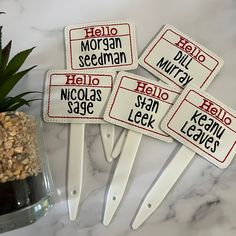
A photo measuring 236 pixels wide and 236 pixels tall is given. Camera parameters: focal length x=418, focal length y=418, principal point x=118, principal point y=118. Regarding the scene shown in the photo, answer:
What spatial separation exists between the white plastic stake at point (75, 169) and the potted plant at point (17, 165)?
0.20 feet

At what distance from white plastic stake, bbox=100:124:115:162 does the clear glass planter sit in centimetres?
12

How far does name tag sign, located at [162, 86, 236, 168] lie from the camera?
2.25ft

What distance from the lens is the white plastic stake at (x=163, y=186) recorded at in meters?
0.69

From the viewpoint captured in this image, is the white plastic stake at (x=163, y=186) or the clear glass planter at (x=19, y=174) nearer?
the clear glass planter at (x=19, y=174)

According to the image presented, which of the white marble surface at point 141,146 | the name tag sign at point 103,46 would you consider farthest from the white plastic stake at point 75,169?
the name tag sign at point 103,46

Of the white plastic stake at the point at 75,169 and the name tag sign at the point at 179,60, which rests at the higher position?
the name tag sign at the point at 179,60

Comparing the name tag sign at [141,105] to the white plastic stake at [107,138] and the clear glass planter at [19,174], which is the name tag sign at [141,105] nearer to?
the white plastic stake at [107,138]

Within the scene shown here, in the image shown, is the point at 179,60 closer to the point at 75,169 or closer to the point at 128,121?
the point at 128,121

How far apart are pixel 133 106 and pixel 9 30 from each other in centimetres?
26

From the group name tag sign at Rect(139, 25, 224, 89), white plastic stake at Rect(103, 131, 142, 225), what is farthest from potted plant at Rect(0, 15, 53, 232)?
name tag sign at Rect(139, 25, 224, 89)

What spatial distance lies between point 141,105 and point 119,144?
0.08 metres

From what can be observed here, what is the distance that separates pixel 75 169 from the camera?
2.31 ft

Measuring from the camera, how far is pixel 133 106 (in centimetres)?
70

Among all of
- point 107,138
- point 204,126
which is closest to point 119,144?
point 107,138
